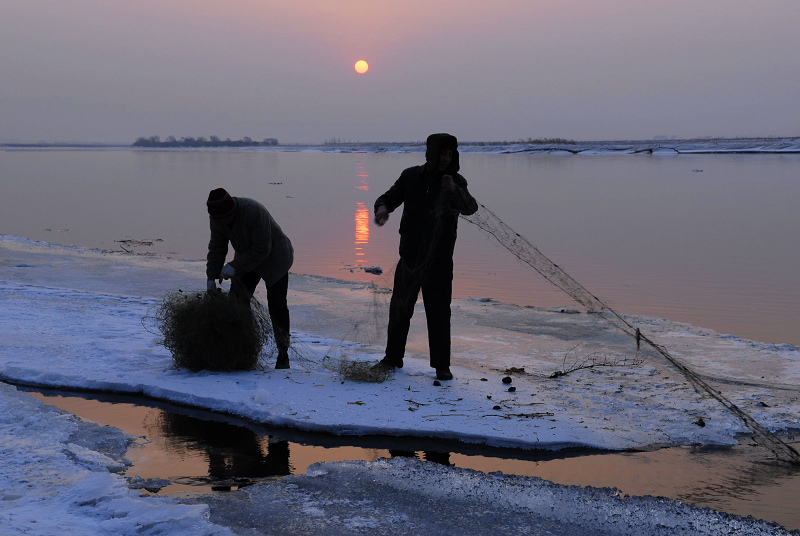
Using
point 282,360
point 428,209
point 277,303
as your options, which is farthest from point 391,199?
point 282,360

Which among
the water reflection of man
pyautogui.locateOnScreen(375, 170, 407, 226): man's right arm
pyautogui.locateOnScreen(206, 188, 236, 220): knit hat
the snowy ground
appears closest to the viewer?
the snowy ground

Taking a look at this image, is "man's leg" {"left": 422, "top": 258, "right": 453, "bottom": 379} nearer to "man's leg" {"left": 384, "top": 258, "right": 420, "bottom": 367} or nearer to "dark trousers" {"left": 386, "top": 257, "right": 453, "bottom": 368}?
"dark trousers" {"left": 386, "top": 257, "right": 453, "bottom": 368}

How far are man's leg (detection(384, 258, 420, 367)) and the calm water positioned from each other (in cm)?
394

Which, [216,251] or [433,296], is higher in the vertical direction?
[216,251]

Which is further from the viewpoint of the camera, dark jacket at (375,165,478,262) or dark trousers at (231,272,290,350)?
dark trousers at (231,272,290,350)

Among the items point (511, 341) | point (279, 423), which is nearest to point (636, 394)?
point (511, 341)

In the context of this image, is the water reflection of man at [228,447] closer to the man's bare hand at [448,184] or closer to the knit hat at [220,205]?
the knit hat at [220,205]

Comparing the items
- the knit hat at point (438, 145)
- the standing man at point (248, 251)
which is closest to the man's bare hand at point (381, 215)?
the knit hat at point (438, 145)

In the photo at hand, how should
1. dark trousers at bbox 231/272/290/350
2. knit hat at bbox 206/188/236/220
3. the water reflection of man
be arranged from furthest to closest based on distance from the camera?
dark trousers at bbox 231/272/290/350, knit hat at bbox 206/188/236/220, the water reflection of man

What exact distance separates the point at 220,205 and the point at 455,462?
8.45 feet

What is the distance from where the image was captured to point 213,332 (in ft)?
18.9

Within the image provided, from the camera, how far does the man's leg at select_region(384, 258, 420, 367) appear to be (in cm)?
584

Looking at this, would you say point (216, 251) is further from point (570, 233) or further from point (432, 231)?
point (570, 233)

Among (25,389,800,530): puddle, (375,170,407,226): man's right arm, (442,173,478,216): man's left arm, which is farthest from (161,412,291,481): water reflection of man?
(442,173,478,216): man's left arm
